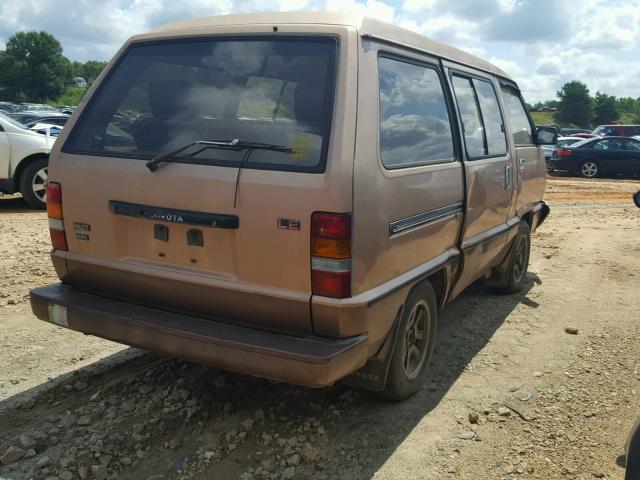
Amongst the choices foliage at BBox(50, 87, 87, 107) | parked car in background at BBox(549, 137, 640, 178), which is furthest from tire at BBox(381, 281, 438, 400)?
foliage at BBox(50, 87, 87, 107)

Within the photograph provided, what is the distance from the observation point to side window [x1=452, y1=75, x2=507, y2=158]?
4.26 metres

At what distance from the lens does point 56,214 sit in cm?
341

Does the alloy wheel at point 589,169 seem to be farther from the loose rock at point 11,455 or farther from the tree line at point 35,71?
the tree line at point 35,71

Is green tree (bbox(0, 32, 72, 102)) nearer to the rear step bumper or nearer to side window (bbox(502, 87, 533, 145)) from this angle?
side window (bbox(502, 87, 533, 145))

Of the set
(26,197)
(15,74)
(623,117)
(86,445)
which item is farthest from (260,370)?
(15,74)

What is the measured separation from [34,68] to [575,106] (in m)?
79.4

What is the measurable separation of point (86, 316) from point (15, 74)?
346 feet

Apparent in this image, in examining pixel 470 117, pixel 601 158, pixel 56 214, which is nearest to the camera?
pixel 56 214

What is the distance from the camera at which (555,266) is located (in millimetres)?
7301

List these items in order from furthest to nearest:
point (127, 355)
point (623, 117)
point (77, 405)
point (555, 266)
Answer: point (623, 117) < point (555, 266) < point (127, 355) < point (77, 405)

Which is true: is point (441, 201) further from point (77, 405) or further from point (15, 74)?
point (15, 74)

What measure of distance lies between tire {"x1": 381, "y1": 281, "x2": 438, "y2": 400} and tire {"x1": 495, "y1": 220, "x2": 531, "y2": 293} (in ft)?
7.18

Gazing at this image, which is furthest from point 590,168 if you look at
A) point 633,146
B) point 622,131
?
point 622,131

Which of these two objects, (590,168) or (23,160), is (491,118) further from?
(590,168)
